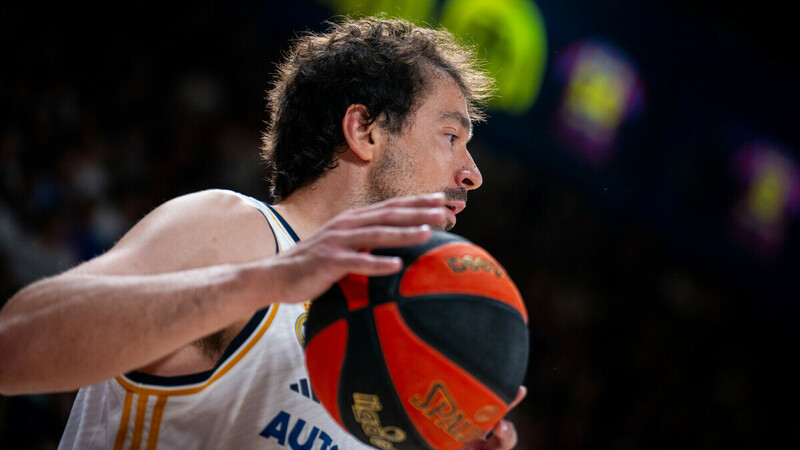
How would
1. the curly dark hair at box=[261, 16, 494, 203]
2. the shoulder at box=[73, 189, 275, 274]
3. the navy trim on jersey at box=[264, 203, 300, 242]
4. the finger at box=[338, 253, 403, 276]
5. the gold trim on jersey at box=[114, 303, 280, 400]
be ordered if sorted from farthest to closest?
the curly dark hair at box=[261, 16, 494, 203] → the navy trim on jersey at box=[264, 203, 300, 242] → the gold trim on jersey at box=[114, 303, 280, 400] → the shoulder at box=[73, 189, 275, 274] → the finger at box=[338, 253, 403, 276]

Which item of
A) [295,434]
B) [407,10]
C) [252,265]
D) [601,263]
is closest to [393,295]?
[252,265]

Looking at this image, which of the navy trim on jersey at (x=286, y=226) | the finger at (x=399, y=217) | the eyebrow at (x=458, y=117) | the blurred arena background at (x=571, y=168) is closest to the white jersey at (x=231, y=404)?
the navy trim on jersey at (x=286, y=226)

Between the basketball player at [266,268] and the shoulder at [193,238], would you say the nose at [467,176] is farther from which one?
the shoulder at [193,238]

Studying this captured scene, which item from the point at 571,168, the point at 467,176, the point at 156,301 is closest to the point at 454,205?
the point at 467,176

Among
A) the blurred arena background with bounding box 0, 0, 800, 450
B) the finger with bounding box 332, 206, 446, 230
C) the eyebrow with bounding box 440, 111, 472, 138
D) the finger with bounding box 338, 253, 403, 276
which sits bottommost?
the blurred arena background with bounding box 0, 0, 800, 450

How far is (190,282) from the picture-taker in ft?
4.67

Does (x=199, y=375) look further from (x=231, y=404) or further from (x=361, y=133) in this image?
(x=361, y=133)

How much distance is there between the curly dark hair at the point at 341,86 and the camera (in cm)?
241

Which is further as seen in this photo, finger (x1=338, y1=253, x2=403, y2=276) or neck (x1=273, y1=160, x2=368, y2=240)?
neck (x1=273, y1=160, x2=368, y2=240)

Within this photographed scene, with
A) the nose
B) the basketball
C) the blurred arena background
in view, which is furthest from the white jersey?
the blurred arena background

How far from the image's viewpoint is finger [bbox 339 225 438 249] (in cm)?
135

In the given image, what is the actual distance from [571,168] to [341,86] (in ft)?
8.79

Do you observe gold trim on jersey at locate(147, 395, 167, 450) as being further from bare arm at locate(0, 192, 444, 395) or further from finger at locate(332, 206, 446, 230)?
finger at locate(332, 206, 446, 230)

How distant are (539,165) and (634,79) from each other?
2.73 feet
